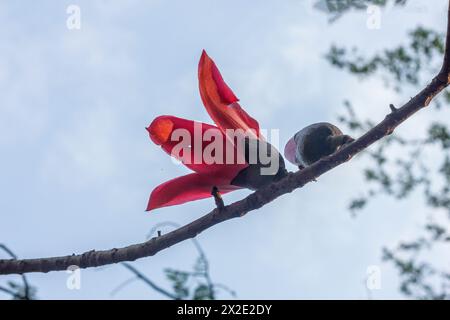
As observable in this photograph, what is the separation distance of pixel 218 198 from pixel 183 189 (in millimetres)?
73

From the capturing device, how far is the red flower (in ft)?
3.32

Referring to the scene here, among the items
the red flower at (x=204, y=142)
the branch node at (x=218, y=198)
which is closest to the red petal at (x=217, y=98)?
the red flower at (x=204, y=142)

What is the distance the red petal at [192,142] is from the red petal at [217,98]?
0.12ft

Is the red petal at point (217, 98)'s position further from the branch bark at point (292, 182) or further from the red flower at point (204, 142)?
the branch bark at point (292, 182)

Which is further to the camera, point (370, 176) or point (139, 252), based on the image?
point (370, 176)

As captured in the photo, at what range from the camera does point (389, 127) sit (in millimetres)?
998

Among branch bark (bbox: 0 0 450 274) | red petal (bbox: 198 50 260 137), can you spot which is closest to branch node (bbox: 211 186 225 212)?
branch bark (bbox: 0 0 450 274)

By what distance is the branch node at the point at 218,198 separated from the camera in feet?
3.33

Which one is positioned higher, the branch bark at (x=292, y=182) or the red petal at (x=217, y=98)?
the red petal at (x=217, y=98)
